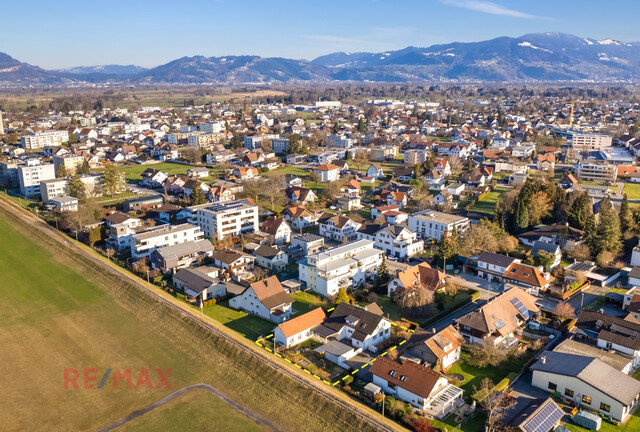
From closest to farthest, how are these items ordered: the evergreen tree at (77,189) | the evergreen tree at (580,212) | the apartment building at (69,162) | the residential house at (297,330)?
the residential house at (297,330) → the evergreen tree at (580,212) → the evergreen tree at (77,189) → the apartment building at (69,162)

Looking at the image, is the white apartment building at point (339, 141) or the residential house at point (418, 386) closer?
the residential house at point (418, 386)

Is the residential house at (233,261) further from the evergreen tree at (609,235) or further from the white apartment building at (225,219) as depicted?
the evergreen tree at (609,235)

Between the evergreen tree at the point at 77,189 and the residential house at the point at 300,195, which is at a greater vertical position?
the evergreen tree at the point at 77,189

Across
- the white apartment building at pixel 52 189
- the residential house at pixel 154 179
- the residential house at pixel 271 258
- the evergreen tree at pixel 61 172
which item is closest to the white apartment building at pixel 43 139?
the evergreen tree at pixel 61 172

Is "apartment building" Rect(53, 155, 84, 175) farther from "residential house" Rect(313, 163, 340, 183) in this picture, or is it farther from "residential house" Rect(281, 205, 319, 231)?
"residential house" Rect(281, 205, 319, 231)

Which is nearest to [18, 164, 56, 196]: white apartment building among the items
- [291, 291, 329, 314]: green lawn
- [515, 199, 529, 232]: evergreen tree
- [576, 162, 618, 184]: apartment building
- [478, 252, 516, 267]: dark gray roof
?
[291, 291, 329, 314]: green lawn

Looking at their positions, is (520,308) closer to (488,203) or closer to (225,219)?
(225,219)
